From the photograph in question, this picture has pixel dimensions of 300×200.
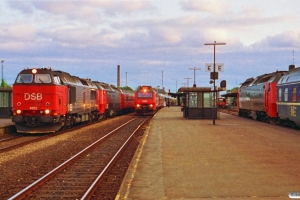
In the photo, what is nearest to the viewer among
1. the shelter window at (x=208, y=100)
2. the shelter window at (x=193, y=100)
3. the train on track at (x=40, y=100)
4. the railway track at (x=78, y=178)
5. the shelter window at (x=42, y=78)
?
the railway track at (x=78, y=178)

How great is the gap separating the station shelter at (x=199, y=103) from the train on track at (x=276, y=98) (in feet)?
12.0

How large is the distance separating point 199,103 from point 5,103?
15.0m

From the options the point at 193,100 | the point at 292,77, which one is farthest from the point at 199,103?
the point at 292,77

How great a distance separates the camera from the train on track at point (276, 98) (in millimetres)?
23406

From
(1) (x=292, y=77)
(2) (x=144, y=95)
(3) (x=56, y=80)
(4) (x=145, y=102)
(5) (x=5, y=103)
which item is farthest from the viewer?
(2) (x=144, y=95)

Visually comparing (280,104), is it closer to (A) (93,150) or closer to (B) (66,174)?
(A) (93,150)

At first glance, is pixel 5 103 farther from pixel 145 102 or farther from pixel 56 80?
pixel 145 102

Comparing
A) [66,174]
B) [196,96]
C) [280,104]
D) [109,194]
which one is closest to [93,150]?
[66,174]

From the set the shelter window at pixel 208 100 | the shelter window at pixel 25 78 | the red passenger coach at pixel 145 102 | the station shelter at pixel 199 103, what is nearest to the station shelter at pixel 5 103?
the shelter window at pixel 25 78

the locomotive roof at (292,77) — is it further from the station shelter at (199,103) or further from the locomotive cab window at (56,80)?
the locomotive cab window at (56,80)

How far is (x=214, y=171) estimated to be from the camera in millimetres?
10203

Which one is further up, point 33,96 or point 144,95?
point 144,95

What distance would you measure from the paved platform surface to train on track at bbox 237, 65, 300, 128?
24.6 ft

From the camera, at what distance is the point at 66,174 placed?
1116cm
